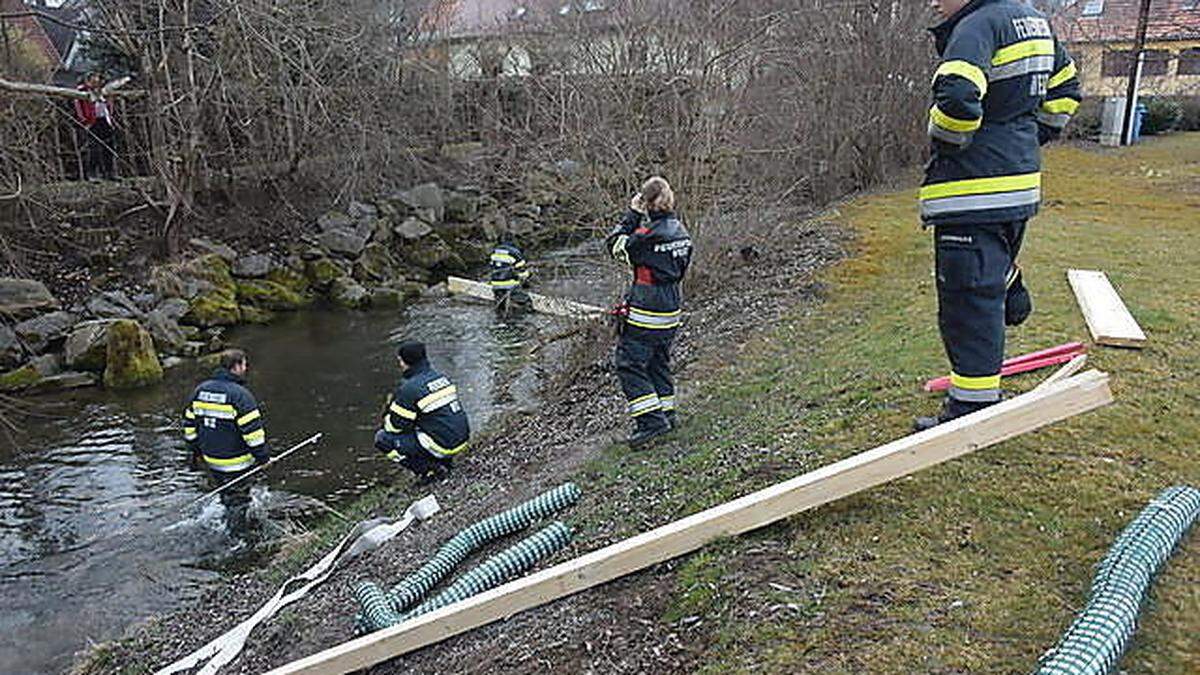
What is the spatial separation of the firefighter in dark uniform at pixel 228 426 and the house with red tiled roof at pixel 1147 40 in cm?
3172

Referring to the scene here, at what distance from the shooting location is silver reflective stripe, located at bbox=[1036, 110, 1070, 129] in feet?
14.5

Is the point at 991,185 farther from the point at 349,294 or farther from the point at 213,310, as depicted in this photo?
the point at 349,294

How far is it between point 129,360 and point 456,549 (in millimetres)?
10237

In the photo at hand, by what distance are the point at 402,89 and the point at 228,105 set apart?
5.64 metres

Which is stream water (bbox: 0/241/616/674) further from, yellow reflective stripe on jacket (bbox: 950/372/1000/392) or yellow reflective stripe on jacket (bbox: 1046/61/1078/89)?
yellow reflective stripe on jacket (bbox: 1046/61/1078/89)

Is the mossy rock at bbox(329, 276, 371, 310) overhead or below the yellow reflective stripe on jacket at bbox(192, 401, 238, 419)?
below

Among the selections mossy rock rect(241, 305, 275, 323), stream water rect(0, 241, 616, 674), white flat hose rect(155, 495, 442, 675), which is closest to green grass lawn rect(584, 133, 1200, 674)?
white flat hose rect(155, 495, 442, 675)

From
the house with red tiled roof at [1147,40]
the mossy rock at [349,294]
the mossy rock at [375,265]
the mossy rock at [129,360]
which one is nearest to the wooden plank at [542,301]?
the mossy rock at [375,265]

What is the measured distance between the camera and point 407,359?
8.04 meters

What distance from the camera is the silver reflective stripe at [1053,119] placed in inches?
174

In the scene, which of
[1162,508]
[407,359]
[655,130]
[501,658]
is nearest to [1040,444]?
[1162,508]

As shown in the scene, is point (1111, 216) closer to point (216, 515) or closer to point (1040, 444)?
point (1040, 444)

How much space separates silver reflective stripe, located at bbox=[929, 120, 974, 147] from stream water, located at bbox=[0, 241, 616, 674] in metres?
6.52

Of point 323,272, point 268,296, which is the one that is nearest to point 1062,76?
point 268,296
